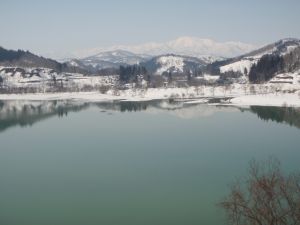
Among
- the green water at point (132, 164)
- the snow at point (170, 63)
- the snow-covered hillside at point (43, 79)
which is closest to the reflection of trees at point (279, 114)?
the green water at point (132, 164)

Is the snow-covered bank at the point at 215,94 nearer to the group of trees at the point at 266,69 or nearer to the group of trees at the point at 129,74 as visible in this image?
the group of trees at the point at 266,69

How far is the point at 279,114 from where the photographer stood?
32.8m

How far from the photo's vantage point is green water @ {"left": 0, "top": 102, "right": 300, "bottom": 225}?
11.2m

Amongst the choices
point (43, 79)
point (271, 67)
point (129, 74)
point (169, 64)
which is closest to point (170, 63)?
point (169, 64)

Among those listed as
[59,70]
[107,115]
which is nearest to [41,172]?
[107,115]

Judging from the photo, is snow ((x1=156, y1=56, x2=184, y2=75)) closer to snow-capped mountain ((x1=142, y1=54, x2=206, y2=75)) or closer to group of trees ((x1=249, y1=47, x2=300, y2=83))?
snow-capped mountain ((x1=142, y1=54, x2=206, y2=75))

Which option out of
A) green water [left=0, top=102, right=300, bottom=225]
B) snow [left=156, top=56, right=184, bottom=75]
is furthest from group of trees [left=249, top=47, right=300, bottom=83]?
snow [left=156, top=56, right=184, bottom=75]

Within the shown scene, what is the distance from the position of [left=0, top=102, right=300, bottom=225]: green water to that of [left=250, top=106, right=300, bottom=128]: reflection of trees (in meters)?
0.22

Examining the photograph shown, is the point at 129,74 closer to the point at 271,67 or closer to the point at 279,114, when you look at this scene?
the point at 271,67

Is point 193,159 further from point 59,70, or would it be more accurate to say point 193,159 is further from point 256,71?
point 59,70

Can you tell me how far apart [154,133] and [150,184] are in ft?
37.0

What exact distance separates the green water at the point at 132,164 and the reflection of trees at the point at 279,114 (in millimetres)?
222

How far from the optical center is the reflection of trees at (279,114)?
29231mm

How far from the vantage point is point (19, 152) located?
20.2 meters
